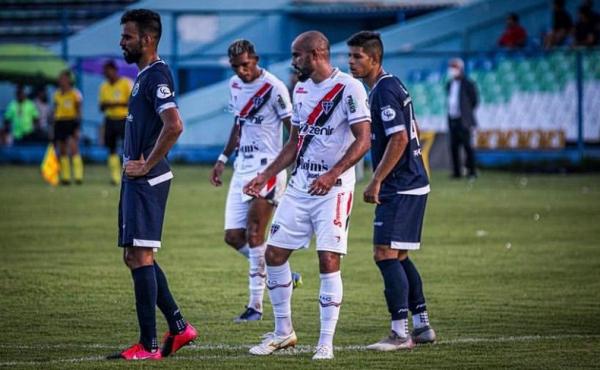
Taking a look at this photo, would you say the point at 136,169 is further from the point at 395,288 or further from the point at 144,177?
the point at 395,288

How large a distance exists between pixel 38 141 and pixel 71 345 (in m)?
24.2

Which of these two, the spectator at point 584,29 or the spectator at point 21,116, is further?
the spectator at point 21,116

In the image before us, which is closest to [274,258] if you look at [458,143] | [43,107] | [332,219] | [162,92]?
[332,219]

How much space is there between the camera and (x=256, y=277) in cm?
1097

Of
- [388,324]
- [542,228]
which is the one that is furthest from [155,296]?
[542,228]

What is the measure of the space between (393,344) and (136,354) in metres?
1.77

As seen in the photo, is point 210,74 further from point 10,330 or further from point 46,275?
point 10,330

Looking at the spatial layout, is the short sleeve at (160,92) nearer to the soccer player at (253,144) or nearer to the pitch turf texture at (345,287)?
the pitch turf texture at (345,287)

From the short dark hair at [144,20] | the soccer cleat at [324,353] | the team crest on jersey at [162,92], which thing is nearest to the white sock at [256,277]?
the soccer cleat at [324,353]

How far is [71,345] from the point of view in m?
9.32

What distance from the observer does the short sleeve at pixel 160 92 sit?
862 cm

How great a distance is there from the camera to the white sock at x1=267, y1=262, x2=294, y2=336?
913 cm

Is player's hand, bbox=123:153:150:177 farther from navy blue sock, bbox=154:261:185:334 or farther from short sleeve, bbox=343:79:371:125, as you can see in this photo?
short sleeve, bbox=343:79:371:125

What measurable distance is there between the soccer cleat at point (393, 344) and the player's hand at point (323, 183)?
1.17 m
